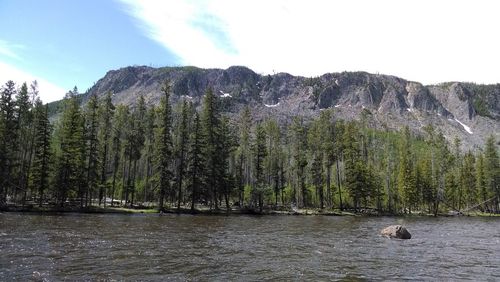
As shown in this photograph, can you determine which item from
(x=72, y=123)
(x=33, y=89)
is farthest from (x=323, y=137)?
(x=33, y=89)

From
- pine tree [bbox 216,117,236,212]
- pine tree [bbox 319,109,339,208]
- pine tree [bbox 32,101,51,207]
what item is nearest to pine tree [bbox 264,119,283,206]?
pine tree [bbox 319,109,339,208]

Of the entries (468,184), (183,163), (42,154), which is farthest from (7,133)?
(468,184)

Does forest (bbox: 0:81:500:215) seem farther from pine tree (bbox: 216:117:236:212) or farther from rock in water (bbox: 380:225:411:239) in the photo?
rock in water (bbox: 380:225:411:239)

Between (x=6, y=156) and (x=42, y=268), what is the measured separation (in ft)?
165

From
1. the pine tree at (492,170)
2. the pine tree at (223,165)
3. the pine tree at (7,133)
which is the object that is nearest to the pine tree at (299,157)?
the pine tree at (223,165)

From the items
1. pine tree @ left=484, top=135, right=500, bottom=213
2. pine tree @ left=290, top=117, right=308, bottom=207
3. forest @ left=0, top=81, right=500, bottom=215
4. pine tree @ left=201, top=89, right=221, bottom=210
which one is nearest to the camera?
forest @ left=0, top=81, right=500, bottom=215

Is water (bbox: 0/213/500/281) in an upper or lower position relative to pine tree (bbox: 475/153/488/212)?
lower

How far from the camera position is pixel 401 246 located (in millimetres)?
28188

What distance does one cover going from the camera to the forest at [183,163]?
63.2 metres

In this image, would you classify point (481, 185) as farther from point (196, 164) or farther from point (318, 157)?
point (196, 164)

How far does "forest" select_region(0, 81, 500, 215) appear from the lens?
63156 mm

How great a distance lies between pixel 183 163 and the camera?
74.9 metres

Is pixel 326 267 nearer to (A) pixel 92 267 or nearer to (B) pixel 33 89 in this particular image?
(A) pixel 92 267

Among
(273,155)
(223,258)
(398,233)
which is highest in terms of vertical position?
(273,155)
